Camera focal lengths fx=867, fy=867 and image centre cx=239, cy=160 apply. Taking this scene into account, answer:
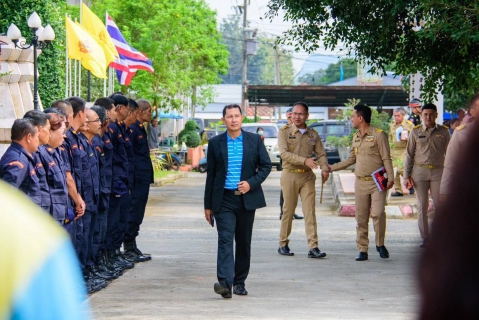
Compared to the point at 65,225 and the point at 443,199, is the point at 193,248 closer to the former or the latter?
the point at 65,225

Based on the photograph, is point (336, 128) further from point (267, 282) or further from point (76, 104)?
point (76, 104)

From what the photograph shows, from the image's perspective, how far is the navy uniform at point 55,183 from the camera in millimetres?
7785

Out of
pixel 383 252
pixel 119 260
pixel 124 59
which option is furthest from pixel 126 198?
pixel 124 59

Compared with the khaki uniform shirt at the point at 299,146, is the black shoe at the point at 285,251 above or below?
below

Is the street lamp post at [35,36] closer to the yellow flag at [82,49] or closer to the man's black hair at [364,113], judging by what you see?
the yellow flag at [82,49]

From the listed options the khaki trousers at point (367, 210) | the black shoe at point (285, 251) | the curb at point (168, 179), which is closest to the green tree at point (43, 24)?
the curb at point (168, 179)

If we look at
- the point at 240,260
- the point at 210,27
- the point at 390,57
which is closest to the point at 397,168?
the point at 390,57

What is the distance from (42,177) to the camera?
7.62 meters

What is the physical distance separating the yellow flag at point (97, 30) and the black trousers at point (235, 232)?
15.2m

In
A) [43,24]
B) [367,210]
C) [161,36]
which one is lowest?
[367,210]

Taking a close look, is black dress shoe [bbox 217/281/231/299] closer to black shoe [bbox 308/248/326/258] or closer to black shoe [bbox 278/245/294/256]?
black shoe [bbox 308/248/326/258]

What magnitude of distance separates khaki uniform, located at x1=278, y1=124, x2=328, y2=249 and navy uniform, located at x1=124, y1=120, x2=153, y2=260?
197 cm

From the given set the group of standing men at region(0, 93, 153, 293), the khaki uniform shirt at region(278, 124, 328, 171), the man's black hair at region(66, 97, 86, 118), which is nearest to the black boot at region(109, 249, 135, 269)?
Result: the group of standing men at region(0, 93, 153, 293)

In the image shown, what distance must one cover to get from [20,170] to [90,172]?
2174mm
